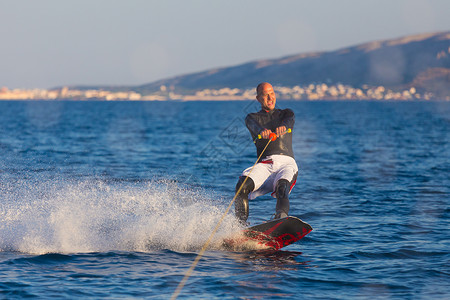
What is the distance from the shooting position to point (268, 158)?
34.0 ft

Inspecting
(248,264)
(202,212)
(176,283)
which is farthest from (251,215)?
(176,283)

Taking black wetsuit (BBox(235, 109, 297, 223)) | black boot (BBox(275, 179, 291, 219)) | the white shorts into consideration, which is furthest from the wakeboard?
the white shorts

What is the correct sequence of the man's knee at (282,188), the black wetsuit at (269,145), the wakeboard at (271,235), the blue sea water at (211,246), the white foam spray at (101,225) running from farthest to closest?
the white foam spray at (101,225) → the wakeboard at (271,235) → the black wetsuit at (269,145) → the man's knee at (282,188) → the blue sea water at (211,246)

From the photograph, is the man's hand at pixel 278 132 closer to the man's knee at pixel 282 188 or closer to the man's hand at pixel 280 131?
the man's hand at pixel 280 131

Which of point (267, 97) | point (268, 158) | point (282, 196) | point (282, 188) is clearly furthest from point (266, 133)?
point (282, 196)

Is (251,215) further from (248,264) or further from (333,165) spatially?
(333,165)

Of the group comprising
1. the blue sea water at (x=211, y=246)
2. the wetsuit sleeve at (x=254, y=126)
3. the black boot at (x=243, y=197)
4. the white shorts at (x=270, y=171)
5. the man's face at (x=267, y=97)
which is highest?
the man's face at (x=267, y=97)

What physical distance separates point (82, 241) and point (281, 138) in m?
4.18

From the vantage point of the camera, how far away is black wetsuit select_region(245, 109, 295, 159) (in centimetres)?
1026

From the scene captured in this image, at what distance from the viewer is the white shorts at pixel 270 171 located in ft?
33.4

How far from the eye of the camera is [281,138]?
34.0 ft

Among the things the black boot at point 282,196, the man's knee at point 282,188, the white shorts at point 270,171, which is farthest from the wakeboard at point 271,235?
the white shorts at point 270,171

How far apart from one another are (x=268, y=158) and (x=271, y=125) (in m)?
0.59

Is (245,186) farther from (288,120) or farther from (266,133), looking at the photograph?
(288,120)
